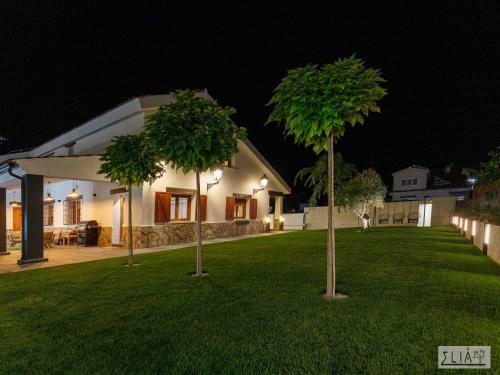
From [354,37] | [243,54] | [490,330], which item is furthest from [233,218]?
[490,330]

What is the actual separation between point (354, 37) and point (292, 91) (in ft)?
38.1

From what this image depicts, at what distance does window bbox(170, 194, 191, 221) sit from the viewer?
A: 13.1 metres

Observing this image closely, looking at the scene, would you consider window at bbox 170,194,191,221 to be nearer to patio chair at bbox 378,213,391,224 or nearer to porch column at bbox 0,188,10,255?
porch column at bbox 0,188,10,255

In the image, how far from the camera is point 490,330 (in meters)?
3.18

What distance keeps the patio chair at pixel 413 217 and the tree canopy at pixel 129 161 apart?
1974cm

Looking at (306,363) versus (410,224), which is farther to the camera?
(410,224)

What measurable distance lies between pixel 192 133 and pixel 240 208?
1184 cm

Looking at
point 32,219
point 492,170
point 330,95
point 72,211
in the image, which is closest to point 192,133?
point 330,95

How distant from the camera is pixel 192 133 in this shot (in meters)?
5.77

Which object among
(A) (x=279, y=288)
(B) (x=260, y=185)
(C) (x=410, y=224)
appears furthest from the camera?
(C) (x=410, y=224)

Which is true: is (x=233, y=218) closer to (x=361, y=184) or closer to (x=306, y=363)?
(x=361, y=184)

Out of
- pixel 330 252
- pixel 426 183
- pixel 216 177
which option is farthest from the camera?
pixel 426 183

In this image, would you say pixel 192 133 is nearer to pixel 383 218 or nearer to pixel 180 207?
pixel 180 207

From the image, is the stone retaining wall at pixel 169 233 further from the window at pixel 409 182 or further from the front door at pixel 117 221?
the window at pixel 409 182
